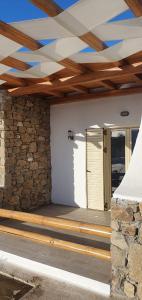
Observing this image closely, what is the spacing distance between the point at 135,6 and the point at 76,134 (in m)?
4.01

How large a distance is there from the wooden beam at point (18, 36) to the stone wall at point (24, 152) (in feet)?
8.25

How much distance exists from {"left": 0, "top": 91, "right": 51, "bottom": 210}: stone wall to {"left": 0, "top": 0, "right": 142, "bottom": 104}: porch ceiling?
1.08 meters

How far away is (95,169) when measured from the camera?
223 inches

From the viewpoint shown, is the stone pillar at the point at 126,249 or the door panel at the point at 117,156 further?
the door panel at the point at 117,156

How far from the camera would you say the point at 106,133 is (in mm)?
5590

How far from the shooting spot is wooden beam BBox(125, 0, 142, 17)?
2003 millimetres

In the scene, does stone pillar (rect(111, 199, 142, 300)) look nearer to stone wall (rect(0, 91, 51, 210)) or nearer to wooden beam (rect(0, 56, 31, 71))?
wooden beam (rect(0, 56, 31, 71))

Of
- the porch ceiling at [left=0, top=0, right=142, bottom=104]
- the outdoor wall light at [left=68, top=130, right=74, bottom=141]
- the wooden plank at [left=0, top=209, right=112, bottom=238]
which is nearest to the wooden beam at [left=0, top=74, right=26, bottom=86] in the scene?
the porch ceiling at [left=0, top=0, right=142, bottom=104]

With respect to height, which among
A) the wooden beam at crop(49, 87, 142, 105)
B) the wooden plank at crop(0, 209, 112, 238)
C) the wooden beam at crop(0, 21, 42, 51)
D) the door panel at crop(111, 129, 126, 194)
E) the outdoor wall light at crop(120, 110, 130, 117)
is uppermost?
the wooden beam at crop(49, 87, 142, 105)

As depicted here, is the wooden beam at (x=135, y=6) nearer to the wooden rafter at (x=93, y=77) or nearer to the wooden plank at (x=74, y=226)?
the wooden rafter at (x=93, y=77)

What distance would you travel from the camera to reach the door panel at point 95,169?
5.58 metres

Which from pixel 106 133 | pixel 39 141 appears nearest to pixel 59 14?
pixel 106 133

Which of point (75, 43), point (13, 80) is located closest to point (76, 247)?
point (75, 43)

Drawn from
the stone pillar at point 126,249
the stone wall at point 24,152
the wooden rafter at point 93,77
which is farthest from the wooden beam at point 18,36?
the stone wall at point 24,152
